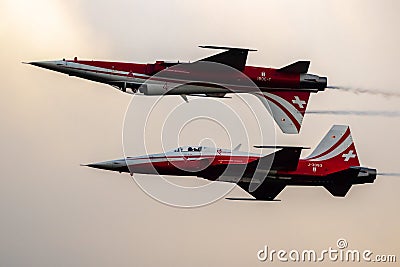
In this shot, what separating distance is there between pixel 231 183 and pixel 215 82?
4.33 metres

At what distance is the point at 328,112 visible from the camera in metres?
55.4

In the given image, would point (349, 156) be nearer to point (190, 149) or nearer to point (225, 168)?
point (225, 168)

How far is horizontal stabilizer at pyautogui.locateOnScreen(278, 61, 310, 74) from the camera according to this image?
52.2 m

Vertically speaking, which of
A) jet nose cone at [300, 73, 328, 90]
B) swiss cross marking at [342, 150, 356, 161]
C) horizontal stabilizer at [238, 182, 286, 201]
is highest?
jet nose cone at [300, 73, 328, 90]

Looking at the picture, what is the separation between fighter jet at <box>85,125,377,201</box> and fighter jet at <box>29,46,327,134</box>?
7.28ft

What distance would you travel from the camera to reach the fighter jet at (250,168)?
5294 cm

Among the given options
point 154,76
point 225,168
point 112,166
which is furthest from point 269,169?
point 112,166

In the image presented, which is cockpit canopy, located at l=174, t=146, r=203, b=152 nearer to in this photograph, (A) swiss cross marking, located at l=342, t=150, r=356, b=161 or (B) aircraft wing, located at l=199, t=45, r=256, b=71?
(B) aircraft wing, located at l=199, t=45, r=256, b=71

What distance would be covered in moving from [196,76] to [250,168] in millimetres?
3785

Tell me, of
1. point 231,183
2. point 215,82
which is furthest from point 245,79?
point 231,183

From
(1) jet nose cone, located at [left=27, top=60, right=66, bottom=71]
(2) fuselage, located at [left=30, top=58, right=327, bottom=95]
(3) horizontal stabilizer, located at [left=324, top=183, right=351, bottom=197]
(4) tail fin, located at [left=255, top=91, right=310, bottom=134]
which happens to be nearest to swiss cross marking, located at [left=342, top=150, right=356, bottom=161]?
(3) horizontal stabilizer, located at [left=324, top=183, right=351, bottom=197]

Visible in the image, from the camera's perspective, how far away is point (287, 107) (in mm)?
53344

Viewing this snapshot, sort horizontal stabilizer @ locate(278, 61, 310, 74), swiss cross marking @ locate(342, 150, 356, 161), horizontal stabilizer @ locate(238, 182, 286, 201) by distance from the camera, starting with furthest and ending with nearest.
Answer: swiss cross marking @ locate(342, 150, 356, 161)
horizontal stabilizer @ locate(238, 182, 286, 201)
horizontal stabilizer @ locate(278, 61, 310, 74)

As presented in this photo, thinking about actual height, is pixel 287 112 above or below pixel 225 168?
above
